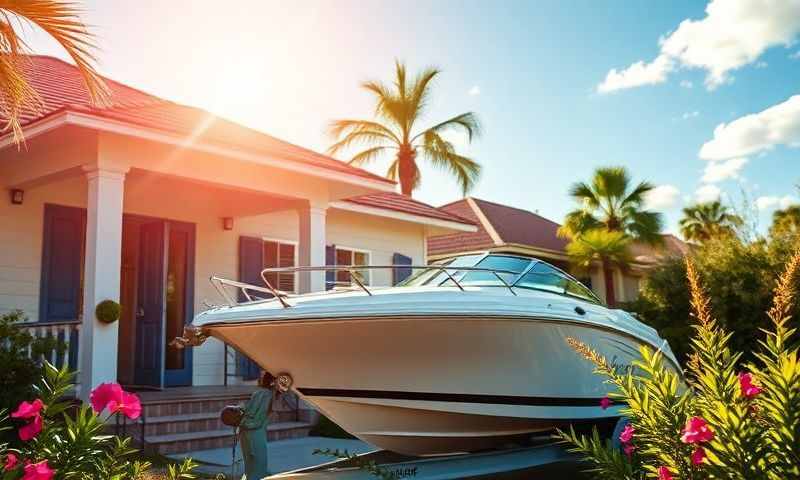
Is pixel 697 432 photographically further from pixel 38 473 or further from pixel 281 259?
pixel 281 259

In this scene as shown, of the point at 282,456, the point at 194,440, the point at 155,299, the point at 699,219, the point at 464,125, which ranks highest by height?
the point at 464,125

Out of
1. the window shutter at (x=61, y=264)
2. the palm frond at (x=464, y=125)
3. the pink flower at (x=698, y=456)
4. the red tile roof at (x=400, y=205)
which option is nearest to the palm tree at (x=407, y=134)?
the palm frond at (x=464, y=125)

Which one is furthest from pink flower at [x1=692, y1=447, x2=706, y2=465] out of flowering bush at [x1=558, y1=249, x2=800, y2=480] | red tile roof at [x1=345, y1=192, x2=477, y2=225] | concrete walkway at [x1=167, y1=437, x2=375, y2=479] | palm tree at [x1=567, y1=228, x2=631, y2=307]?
palm tree at [x1=567, y1=228, x2=631, y2=307]

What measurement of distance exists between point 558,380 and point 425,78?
17.3m

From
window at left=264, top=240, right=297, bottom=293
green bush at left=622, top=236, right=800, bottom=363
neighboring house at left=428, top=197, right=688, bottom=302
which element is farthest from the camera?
neighboring house at left=428, top=197, right=688, bottom=302

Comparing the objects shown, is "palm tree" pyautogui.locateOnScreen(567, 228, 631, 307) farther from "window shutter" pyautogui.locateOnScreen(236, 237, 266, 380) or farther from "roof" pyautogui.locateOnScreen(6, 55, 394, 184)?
"window shutter" pyautogui.locateOnScreen(236, 237, 266, 380)


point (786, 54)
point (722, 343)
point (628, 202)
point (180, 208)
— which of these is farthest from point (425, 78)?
point (722, 343)

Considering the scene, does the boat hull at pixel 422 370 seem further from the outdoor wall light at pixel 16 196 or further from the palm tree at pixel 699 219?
the palm tree at pixel 699 219

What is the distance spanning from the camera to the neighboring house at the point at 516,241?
1956cm

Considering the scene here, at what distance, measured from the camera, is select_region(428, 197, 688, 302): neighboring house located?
64.2 ft

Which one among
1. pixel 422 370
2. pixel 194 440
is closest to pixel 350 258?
pixel 194 440

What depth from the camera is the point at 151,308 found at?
9391mm

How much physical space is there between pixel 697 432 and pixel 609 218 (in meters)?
18.3

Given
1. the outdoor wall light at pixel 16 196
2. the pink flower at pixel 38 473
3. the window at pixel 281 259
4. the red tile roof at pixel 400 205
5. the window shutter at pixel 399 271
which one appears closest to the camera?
the pink flower at pixel 38 473
